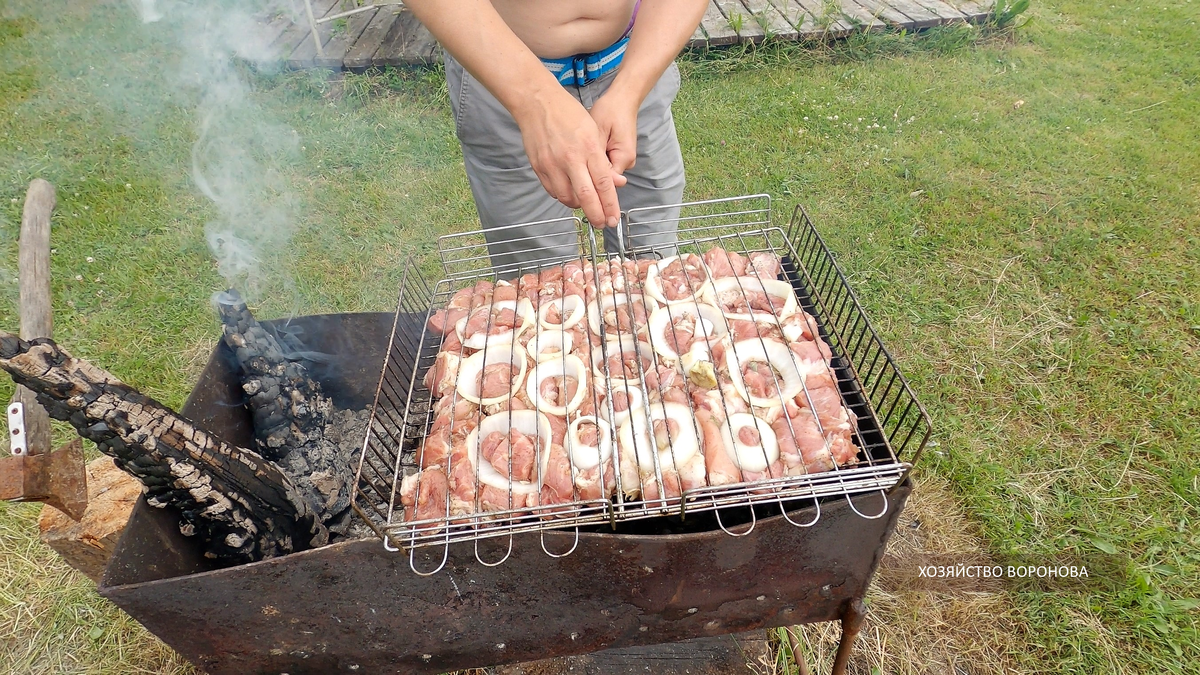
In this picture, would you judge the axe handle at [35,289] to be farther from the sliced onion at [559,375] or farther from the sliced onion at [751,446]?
the sliced onion at [751,446]

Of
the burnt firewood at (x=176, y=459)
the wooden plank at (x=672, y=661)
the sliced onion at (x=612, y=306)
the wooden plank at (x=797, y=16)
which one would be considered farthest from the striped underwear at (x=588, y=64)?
the wooden plank at (x=797, y=16)

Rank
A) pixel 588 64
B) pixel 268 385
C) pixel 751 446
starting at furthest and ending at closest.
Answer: pixel 588 64
pixel 268 385
pixel 751 446

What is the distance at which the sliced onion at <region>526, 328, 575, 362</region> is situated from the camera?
2369mm

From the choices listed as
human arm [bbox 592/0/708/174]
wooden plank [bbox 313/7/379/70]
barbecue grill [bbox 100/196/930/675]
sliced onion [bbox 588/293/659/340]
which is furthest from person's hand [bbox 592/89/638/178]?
wooden plank [bbox 313/7/379/70]

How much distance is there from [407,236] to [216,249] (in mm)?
1581

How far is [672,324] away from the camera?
2.38m

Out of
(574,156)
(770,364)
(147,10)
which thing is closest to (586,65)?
(574,156)

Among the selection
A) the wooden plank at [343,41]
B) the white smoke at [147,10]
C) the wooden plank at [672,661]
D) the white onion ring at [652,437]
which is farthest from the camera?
the white smoke at [147,10]

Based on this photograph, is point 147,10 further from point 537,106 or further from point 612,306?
point 612,306

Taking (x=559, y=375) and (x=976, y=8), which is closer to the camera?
(x=559, y=375)

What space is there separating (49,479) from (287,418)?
0.87 meters

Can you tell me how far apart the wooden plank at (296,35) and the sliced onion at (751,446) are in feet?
27.2

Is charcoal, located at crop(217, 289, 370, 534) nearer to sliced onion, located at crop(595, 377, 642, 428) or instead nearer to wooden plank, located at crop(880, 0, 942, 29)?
sliced onion, located at crop(595, 377, 642, 428)

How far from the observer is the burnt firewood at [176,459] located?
1846 millimetres
